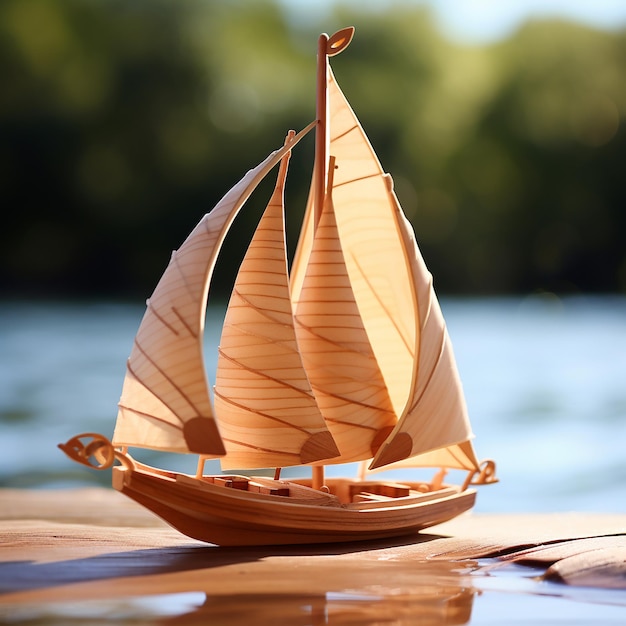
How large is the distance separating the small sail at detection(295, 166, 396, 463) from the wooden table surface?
525 millimetres

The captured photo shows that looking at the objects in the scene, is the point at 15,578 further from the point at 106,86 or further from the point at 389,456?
the point at 106,86

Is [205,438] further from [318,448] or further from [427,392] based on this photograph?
[427,392]

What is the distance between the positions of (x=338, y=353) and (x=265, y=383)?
0.42 metres

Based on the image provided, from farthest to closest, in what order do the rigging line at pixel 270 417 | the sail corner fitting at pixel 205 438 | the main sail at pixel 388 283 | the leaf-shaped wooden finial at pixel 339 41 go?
the leaf-shaped wooden finial at pixel 339 41, the main sail at pixel 388 283, the rigging line at pixel 270 417, the sail corner fitting at pixel 205 438

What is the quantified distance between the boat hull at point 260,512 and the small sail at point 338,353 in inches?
11.4

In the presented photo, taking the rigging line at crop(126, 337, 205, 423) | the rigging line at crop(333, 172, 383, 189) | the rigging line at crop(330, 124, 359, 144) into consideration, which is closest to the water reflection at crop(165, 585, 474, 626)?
the rigging line at crop(126, 337, 205, 423)

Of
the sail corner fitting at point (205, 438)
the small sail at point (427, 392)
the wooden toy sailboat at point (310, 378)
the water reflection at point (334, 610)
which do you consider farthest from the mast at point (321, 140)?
the water reflection at point (334, 610)

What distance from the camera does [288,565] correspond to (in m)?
4.21

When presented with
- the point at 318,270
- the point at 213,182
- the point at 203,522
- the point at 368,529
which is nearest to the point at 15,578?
the point at 203,522

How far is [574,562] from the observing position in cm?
422

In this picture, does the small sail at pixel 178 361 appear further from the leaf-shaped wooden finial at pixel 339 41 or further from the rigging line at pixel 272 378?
the leaf-shaped wooden finial at pixel 339 41

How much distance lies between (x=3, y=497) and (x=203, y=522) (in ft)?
8.80

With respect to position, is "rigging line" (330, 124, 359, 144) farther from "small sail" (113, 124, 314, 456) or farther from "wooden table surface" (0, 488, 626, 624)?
"wooden table surface" (0, 488, 626, 624)

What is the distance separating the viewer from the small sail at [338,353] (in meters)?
4.78
